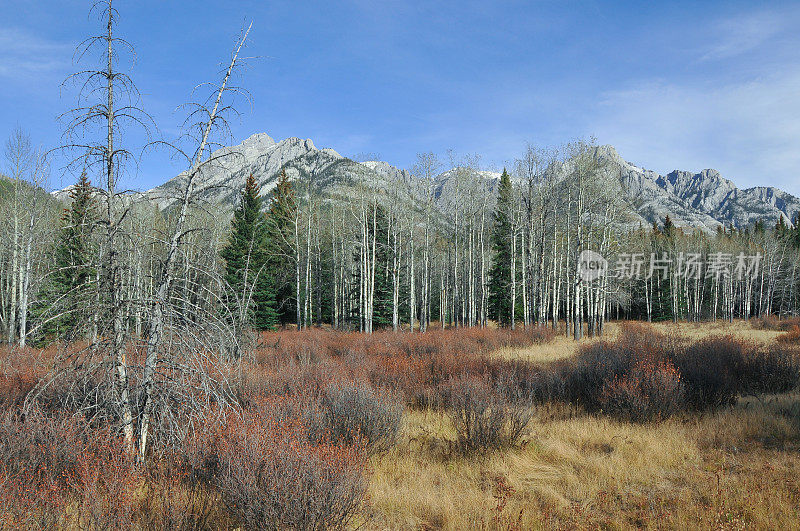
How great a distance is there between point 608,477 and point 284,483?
404cm

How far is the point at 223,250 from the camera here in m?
28.1

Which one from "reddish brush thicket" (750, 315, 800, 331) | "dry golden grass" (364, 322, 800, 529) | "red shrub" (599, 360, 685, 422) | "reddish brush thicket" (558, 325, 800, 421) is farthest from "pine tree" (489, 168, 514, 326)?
"dry golden grass" (364, 322, 800, 529)

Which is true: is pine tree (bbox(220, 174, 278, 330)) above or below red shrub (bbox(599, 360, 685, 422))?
above

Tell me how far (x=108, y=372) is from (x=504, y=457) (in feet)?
17.4

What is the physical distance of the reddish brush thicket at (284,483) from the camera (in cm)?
311

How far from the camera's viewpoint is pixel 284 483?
125 inches

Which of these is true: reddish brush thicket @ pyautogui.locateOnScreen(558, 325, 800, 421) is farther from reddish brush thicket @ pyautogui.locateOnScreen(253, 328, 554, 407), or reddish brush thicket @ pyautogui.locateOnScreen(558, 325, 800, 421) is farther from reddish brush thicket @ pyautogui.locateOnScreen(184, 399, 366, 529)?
reddish brush thicket @ pyautogui.locateOnScreen(184, 399, 366, 529)

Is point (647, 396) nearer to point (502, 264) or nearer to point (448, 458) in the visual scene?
point (448, 458)

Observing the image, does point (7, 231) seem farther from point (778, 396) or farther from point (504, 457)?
point (778, 396)

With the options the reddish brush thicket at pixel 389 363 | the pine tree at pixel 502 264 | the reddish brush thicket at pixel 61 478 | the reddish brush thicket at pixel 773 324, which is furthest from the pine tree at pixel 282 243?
the reddish brush thicket at pixel 773 324

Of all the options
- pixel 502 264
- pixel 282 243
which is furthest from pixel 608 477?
pixel 282 243

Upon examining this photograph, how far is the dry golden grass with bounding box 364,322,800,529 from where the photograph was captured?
3.90 m

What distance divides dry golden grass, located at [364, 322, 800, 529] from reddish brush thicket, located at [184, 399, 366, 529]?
34.3 inches

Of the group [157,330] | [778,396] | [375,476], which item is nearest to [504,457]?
[375,476]
